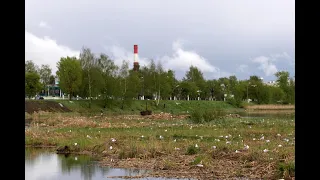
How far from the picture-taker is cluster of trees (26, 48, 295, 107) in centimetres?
5534

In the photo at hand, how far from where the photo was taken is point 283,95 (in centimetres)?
8656

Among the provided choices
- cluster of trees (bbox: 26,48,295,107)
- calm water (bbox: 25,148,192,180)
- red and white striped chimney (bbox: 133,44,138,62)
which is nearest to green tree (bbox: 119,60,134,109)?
cluster of trees (bbox: 26,48,295,107)

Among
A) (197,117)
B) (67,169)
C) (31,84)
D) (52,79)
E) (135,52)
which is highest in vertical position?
(135,52)

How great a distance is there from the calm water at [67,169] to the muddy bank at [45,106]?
3471 centimetres

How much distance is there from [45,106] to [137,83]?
16.9 m

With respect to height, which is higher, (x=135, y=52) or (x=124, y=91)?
(x=135, y=52)

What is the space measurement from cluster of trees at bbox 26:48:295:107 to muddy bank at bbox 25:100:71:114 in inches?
172

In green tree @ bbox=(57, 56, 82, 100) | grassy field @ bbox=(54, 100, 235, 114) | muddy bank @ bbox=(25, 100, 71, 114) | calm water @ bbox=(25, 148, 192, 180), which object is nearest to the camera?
calm water @ bbox=(25, 148, 192, 180)

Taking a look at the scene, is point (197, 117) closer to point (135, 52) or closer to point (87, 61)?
point (87, 61)

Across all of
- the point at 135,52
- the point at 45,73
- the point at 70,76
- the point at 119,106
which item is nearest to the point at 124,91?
the point at 119,106

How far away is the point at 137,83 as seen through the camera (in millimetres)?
63500

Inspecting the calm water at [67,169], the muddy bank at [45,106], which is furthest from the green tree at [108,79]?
the calm water at [67,169]

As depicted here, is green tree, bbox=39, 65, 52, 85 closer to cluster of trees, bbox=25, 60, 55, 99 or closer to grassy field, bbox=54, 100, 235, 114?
cluster of trees, bbox=25, 60, 55, 99
